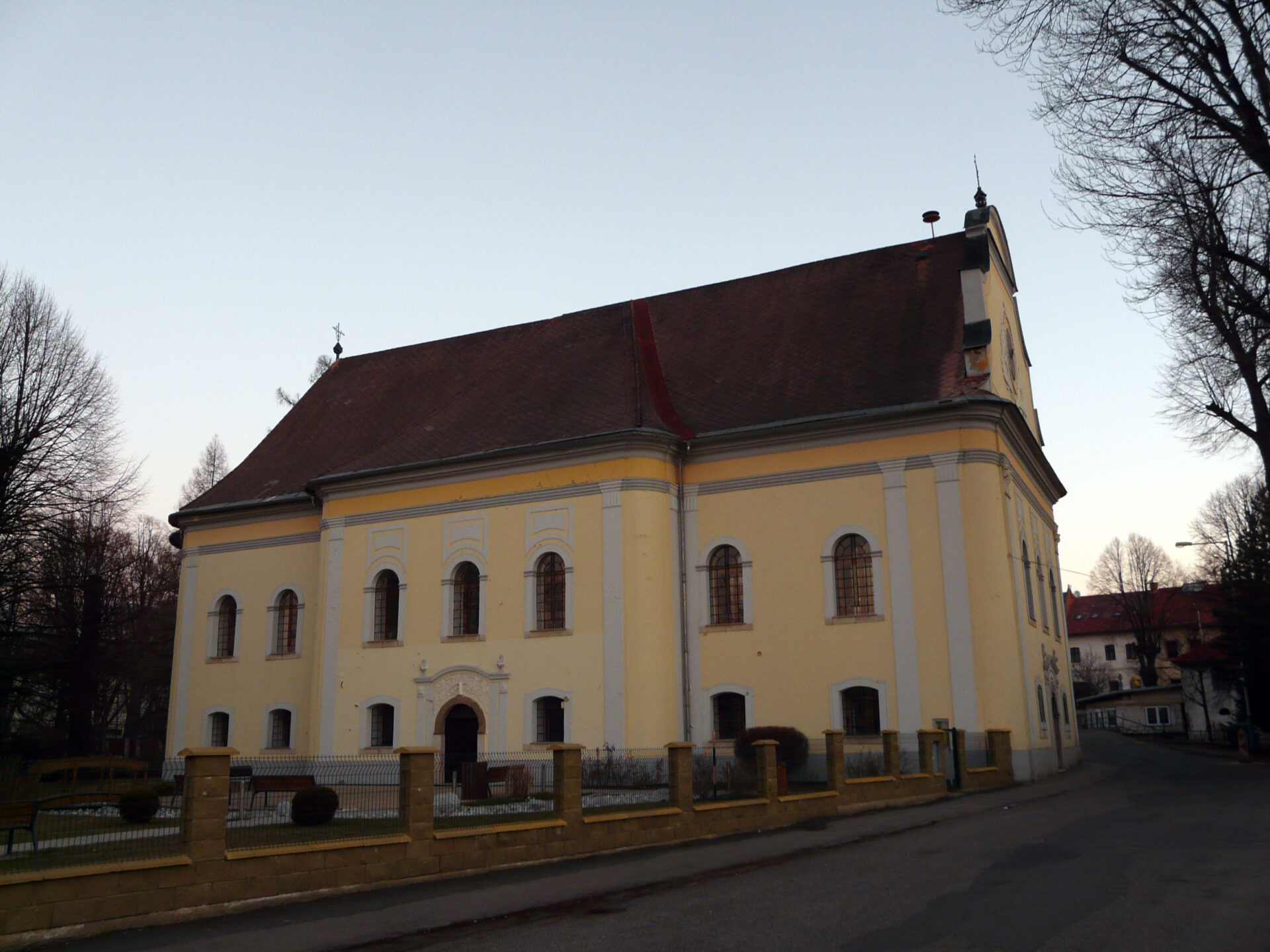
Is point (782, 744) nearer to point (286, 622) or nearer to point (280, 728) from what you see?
point (280, 728)

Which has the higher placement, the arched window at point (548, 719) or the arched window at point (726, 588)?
the arched window at point (726, 588)

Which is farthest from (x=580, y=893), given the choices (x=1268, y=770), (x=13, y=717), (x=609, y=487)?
(x=13, y=717)

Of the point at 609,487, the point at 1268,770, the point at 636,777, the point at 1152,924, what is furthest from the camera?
the point at 1268,770

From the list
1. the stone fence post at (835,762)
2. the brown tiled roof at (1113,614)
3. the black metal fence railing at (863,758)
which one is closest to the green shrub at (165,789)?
the stone fence post at (835,762)

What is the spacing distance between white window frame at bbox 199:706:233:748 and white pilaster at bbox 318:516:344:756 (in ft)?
14.6

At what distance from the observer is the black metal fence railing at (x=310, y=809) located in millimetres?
11984

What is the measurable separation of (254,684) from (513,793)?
1414 centimetres

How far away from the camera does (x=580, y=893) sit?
37.3ft

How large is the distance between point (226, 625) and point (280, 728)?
13.7 ft

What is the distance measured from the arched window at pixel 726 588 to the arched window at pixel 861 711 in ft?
10.7

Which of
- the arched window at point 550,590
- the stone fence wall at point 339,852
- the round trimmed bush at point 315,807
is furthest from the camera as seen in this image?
the arched window at point 550,590

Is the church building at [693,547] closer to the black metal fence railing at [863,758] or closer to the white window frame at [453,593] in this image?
the white window frame at [453,593]

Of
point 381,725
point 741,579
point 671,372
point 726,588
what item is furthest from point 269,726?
point 671,372

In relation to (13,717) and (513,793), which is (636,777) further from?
(13,717)
